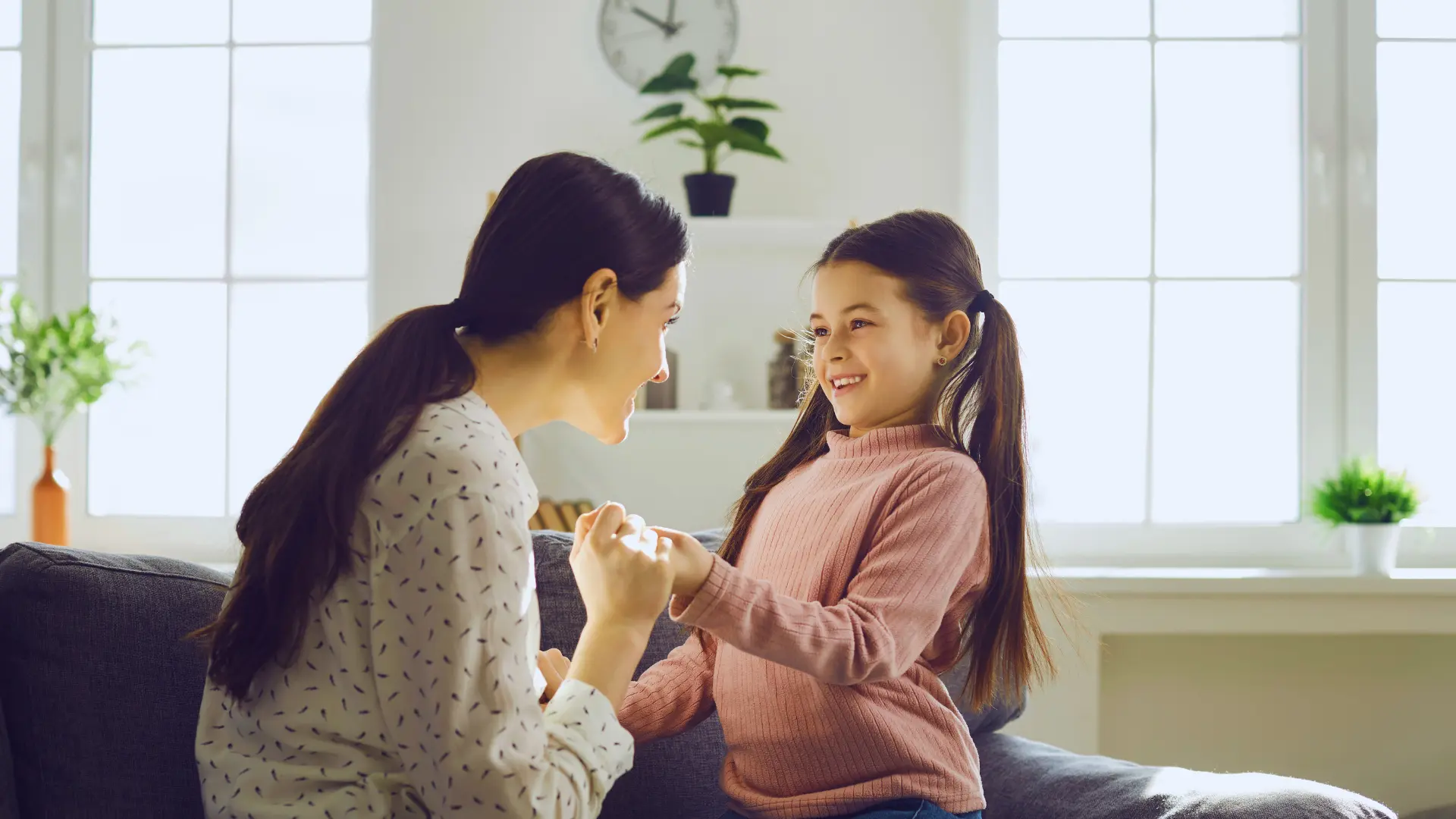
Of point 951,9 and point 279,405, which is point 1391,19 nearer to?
point 951,9

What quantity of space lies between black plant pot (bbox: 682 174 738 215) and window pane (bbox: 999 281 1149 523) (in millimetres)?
881

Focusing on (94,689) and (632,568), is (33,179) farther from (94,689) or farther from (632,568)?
(632,568)

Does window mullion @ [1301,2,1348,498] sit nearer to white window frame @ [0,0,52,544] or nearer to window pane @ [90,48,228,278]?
window pane @ [90,48,228,278]

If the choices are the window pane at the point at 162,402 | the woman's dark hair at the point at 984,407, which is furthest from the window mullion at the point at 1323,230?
the window pane at the point at 162,402

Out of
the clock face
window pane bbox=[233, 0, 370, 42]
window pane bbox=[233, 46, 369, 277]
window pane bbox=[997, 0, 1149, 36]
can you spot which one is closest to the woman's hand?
the clock face

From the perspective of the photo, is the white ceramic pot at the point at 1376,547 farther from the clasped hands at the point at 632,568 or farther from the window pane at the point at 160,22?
the window pane at the point at 160,22

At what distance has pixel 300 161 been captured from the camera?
3.31m

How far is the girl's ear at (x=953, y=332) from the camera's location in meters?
1.44

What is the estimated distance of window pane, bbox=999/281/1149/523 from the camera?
3.18 metres

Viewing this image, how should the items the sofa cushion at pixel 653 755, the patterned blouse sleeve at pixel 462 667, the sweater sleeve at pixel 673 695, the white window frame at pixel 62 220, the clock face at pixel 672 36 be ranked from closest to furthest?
the patterned blouse sleeve at pixel 462 667 < the sweater sleeve at pixel 673 695 < the sofa cushion at pixel 653 755 < the clock face at pixel 672 36 < the white window frame at pixel 62 220

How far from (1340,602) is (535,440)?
2.02 meters

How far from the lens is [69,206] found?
329cm

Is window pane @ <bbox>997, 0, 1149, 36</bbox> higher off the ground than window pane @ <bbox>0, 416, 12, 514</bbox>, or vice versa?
window pane @ <bbox>997, 0, 1149, 36</bbox>

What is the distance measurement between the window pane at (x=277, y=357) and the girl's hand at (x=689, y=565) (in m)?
2.39
